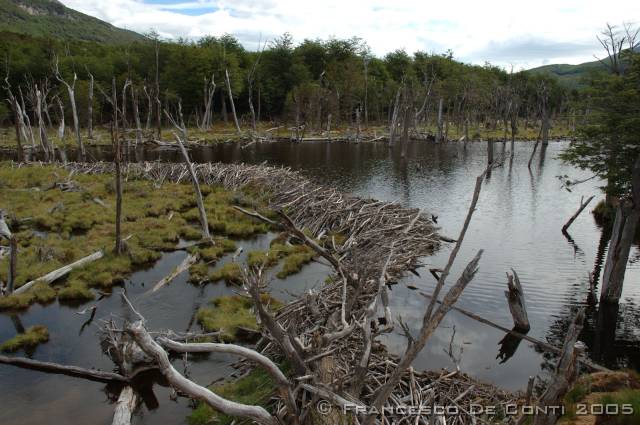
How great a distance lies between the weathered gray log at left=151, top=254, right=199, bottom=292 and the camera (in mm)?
20194

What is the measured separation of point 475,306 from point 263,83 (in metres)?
86.9

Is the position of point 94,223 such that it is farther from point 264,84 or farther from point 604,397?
point 264,84

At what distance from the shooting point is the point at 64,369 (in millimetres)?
13984

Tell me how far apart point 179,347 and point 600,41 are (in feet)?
97.9

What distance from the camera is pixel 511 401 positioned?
11.5m

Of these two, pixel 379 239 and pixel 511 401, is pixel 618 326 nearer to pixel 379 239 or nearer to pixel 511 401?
pixel 511 401

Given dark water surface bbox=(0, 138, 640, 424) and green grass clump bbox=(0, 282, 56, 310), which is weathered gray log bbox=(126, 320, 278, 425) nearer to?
dark water surface bbox=(0, 138, 640, 424)

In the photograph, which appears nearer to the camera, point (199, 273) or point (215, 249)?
point (199, 273)

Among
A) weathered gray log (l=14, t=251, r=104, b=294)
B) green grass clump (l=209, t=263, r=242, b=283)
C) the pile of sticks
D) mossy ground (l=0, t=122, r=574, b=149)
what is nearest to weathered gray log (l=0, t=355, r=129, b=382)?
the pile of sticks

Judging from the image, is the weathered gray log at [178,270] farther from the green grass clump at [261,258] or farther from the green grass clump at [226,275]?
the green grass clump at [261,258]

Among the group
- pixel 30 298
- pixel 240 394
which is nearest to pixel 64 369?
pixel 240 394

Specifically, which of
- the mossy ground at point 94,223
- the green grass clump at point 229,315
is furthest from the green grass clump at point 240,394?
the mossy ground at point 94,223

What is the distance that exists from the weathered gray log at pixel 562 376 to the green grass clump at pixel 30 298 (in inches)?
700

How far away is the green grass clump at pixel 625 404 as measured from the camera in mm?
7992
